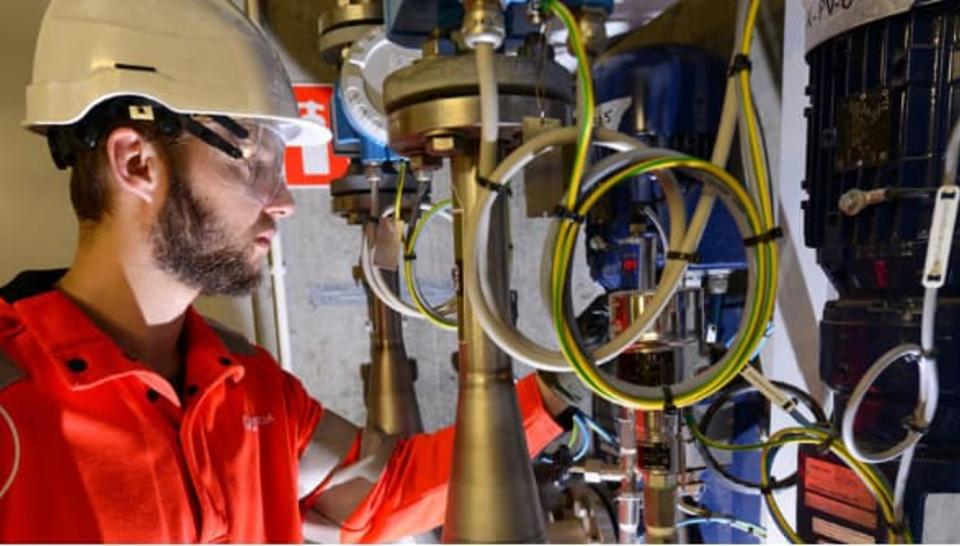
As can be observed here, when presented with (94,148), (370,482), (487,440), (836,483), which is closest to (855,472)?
(836,483)

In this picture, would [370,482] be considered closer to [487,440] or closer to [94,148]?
[487,440]

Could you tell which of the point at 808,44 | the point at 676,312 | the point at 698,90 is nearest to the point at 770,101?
the point at 698,90

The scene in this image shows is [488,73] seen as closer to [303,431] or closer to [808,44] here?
[808,44]

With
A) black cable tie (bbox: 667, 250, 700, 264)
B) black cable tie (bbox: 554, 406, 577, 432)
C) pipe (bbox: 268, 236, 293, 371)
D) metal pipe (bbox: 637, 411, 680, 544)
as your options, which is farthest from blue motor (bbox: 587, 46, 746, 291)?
pipe (bbox: 268, 236, 293, 371)

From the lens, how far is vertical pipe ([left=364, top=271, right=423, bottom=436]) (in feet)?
5.45

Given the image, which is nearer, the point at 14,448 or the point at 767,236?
the point at 767,236

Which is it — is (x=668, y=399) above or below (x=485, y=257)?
below

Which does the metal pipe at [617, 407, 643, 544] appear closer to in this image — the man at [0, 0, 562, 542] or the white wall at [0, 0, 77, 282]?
the man at [0, 0, 562, 542]

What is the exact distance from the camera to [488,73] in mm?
489

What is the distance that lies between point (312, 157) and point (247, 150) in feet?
3.25

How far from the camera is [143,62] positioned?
0.81 metres

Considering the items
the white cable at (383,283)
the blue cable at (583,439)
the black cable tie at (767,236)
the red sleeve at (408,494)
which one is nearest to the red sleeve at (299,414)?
the red sleeve at (408,494)

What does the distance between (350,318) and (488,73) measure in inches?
60.9

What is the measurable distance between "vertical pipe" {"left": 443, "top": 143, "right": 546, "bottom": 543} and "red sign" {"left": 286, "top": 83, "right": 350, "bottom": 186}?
1.38 metres
